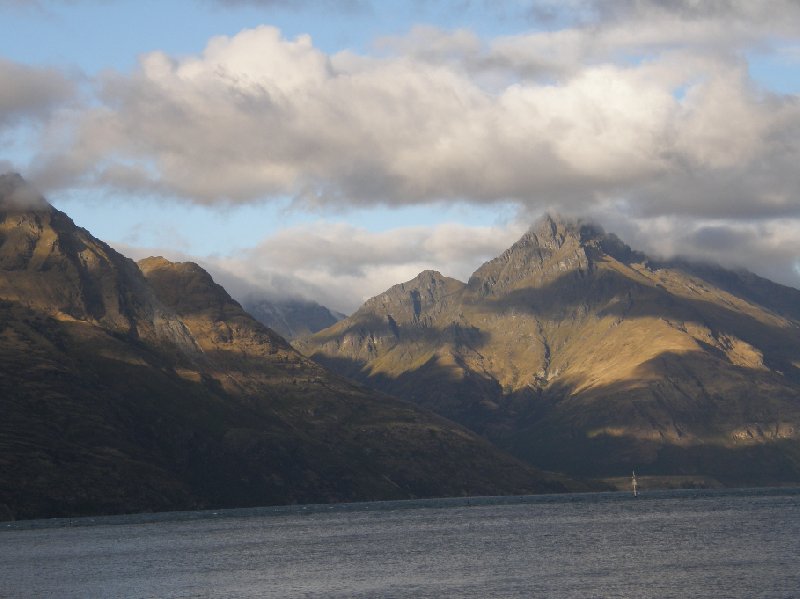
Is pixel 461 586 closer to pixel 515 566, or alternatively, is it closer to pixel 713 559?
pixel 515 566

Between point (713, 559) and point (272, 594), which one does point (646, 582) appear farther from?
point (272, 594)

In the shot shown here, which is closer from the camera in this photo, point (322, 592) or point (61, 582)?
point (322, 592)

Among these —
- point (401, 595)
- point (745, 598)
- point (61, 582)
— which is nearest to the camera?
point (745, 598)

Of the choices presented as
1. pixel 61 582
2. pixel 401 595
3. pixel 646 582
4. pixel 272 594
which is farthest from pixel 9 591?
pixel 646 582

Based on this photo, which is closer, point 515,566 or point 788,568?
point 788,568

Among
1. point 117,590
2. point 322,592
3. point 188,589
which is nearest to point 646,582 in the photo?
point 322,592

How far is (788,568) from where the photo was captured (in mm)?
177000

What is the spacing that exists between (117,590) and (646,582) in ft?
260

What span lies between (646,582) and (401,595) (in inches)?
1356

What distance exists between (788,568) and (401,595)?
5992cm

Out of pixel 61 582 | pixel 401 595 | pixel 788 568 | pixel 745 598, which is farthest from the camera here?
pixel 61 582

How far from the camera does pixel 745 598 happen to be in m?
146

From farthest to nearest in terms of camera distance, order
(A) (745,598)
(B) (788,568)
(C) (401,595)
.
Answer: (B) (788,568) < (C) (401,595) < (A) (745,598)

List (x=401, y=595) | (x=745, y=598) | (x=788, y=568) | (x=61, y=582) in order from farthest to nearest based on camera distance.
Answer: (x=61, y=582), (x=788, y=568), (x=401, y=595), (x=745, y=598)
